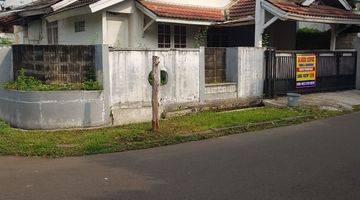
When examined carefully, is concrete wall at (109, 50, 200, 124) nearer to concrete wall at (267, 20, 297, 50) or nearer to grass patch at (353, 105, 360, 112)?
grass patch at (353, 105, 360, 112)

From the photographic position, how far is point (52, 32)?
58.1 ft

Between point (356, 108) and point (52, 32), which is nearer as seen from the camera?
point (356, 108)

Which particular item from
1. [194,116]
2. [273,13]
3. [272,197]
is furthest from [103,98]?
[273,13]

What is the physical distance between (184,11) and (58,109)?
6.83m

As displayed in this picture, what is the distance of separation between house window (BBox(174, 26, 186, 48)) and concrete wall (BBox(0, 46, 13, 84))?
635 centimetres

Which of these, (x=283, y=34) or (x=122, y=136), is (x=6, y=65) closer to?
(x=122, y=136)

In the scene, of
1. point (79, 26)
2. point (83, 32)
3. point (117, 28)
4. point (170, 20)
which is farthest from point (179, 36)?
point (79, 26)

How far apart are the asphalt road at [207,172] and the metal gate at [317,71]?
515 centimetres

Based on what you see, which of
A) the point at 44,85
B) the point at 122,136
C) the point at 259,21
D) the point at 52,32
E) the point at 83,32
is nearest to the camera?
the point at 122,136

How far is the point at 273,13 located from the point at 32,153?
31.4 ft

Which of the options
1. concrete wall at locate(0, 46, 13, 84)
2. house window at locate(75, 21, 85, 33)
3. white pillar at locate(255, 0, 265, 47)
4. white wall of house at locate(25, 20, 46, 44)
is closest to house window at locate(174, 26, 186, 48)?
white pillar at locate(255, 0, 265, 47)

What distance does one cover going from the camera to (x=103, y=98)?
10766mm

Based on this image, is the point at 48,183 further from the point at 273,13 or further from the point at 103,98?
the point at 273,13

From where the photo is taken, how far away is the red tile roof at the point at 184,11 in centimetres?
1452
